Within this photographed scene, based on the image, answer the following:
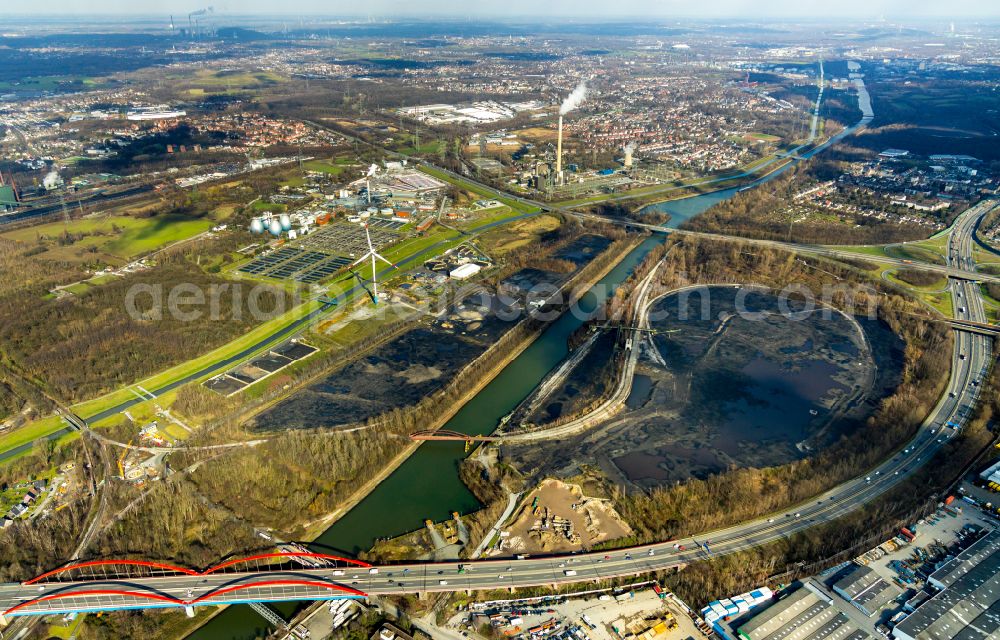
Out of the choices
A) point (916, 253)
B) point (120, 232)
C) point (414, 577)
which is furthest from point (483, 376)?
point (120, 232)

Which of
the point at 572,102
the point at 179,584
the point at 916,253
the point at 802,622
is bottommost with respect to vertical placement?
the point at 802,622

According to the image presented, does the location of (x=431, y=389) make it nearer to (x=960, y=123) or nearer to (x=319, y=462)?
(x=319, y=462)

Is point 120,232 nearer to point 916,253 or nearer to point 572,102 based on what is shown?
point 916,253

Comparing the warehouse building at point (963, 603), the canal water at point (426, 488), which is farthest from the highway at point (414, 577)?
the warehouse building at point (963, 603)

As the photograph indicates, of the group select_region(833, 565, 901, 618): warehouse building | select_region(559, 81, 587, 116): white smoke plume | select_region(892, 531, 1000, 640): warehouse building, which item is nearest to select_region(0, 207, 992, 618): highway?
select_region(833, 565, 901, 618): warehouse building

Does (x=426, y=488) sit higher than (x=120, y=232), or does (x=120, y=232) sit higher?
(x=120, y=232)

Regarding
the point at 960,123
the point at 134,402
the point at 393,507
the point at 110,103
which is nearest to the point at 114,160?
the point at 110,103

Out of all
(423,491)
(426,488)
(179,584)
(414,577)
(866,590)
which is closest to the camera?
(866,590)
